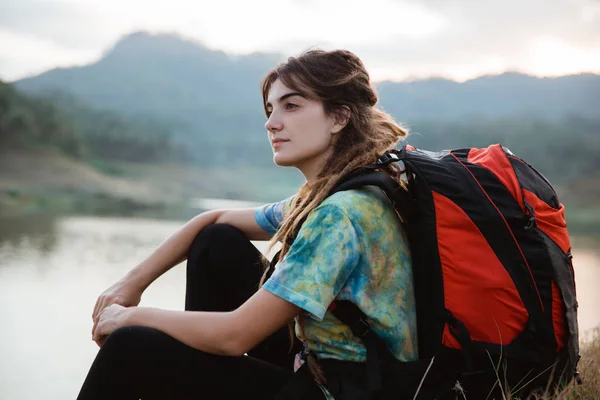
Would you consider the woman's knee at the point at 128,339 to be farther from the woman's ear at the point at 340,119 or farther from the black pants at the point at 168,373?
the woman's ear at the point at 340,119

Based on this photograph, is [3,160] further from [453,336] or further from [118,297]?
[453,336]

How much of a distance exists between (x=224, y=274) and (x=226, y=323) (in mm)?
627

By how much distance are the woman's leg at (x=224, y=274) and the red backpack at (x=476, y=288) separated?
23.4 inches

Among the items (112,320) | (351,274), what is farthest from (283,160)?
(112,320)

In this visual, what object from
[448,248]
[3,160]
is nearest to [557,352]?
[448,248]

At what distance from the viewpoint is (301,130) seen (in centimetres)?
151

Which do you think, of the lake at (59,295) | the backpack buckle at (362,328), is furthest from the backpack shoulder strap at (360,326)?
the lake at (59,295)

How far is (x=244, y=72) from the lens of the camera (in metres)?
53.9

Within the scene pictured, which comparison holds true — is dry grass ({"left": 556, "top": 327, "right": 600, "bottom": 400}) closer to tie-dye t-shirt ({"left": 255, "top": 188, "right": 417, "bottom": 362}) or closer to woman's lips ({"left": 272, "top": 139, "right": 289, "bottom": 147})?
tie-dye t-shirt ({"left": 255, "top": 188, "right": 417, "bottom": 362})

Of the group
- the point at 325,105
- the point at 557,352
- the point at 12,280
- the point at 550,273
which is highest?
the point at 325,105

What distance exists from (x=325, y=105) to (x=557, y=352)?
2.74 ft

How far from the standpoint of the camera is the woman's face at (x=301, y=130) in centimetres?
151

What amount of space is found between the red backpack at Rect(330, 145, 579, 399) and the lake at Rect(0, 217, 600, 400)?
1.71m

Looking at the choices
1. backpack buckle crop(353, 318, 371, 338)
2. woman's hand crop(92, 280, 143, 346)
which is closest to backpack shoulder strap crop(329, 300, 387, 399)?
backpack buckle crop(353, 318, 371, 338)
